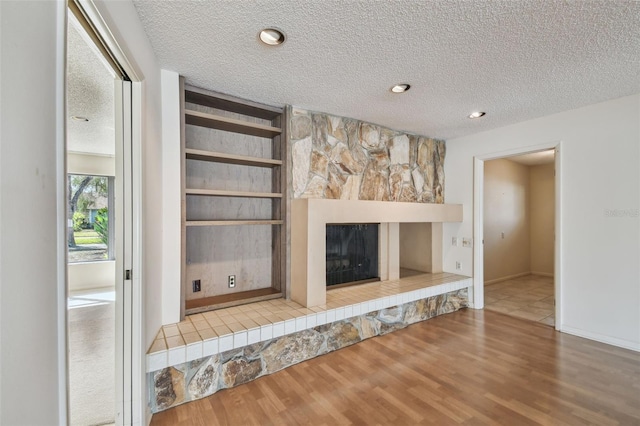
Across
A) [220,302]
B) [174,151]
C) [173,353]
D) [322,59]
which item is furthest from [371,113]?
[173,353]

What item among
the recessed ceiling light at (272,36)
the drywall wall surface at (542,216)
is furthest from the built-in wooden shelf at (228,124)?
the drywall wall surface at (542,216)

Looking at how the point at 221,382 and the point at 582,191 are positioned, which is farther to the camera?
the point at 582,191

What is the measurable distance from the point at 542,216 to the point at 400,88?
5453 mm

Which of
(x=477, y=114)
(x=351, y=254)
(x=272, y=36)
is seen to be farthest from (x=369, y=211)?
(x=272, y=36)

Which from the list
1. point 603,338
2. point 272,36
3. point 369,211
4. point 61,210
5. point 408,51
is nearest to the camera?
point 61,210

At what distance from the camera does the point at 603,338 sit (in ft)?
8.99

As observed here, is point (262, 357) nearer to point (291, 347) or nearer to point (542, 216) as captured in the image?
point (291, 347)

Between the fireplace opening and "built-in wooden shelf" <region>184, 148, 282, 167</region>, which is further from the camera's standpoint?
the fireplace opening

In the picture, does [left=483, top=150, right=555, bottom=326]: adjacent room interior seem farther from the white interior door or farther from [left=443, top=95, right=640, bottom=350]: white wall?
the white interior door

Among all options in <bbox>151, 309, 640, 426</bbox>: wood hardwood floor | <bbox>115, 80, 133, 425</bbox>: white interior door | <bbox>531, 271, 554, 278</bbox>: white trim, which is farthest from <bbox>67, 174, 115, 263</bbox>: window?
<bbox>531, 271, 554, 278</bbox>: white trim

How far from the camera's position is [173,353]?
179 cm

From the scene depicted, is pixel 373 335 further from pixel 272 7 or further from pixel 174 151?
pixel 272 7

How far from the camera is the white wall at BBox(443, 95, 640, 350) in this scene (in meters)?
2.61

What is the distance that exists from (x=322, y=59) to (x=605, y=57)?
6.60 feet
